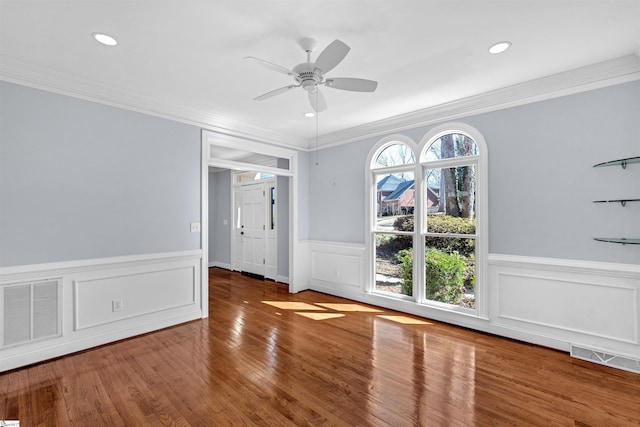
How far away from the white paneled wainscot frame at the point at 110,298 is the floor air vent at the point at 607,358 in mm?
4176

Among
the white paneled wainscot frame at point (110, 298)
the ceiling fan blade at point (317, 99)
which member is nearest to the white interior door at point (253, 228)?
the white paneled wainscot frame at point (110, 298)

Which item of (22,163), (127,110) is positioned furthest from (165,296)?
(127,110)

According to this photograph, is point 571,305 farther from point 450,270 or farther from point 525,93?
point 525,93

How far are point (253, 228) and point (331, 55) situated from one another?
5246mm

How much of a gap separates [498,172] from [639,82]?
1.31m

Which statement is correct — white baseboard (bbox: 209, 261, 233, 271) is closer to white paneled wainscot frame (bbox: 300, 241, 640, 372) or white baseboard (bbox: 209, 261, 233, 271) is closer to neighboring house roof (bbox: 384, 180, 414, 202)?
neighboring house roof (bbox: 384, 180, 414, 202)

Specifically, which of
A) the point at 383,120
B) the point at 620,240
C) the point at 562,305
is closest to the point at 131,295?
the point at 383,120

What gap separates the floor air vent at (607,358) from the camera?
268 cm

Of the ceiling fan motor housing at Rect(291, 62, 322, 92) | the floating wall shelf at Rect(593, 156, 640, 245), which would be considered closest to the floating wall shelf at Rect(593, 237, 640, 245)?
the floating wall shelf at Rect(593, 156, 640, 245)

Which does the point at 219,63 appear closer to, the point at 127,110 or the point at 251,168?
the point at 127,110

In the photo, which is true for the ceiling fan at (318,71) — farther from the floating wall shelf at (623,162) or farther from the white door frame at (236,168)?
the floating wall shelf at (623,162)

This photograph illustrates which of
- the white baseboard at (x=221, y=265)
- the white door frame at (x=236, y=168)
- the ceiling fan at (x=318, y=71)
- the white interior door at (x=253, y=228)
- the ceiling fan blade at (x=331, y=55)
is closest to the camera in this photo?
the ceiling fan blade at (x=331, y=55)

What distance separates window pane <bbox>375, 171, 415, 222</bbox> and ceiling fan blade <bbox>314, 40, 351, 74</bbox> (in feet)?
8.09

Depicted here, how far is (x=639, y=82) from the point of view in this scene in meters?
2.76
